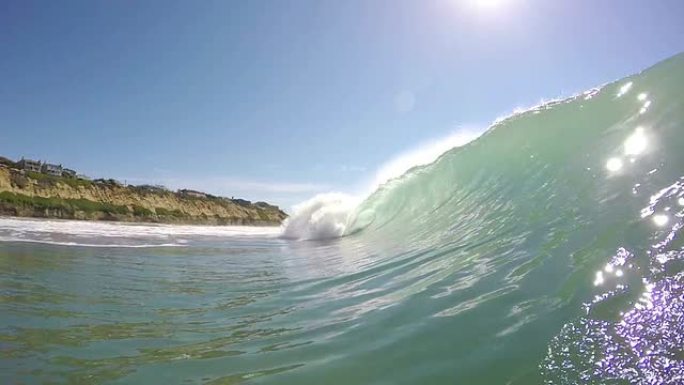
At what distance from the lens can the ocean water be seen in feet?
8.25

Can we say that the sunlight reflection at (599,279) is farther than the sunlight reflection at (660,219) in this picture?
No

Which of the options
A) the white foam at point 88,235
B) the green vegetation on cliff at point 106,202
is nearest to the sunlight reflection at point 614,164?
the white foam at point 88,235

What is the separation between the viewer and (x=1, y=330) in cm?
339

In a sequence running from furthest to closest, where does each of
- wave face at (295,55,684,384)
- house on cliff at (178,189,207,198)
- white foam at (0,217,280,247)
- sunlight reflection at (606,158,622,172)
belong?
1. house on cliff at (178,189,207,198)
2. white foam at (0,217,280,247)
3. sunlight reflection at (606,158,622,172)
4. wave face at (295,55,684,384)

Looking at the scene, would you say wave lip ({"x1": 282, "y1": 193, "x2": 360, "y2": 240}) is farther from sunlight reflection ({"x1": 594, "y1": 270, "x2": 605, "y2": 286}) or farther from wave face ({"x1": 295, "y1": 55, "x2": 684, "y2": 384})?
sunlight reflection ({"x1": 594, "y1": 270, "x2": 605, "y2": 286})

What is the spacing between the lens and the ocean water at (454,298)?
251cm

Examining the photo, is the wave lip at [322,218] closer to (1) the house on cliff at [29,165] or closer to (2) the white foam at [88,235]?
(2) the white foam at [88,235]

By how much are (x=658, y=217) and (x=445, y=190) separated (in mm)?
6719

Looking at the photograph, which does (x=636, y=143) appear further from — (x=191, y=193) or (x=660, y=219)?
(x=191, y=193)

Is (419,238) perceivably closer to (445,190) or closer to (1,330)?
(445,190)

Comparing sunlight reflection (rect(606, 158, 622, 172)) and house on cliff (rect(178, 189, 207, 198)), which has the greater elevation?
house on cliff (rect(178, 189, 207, 198))

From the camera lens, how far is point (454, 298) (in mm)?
3711

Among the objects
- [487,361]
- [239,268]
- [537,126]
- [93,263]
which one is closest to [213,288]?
[239,268]

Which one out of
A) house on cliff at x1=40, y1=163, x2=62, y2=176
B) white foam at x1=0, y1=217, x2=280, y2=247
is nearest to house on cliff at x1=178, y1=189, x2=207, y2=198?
house on cliff at x1=40, y1=163, x2=62, y2=176
